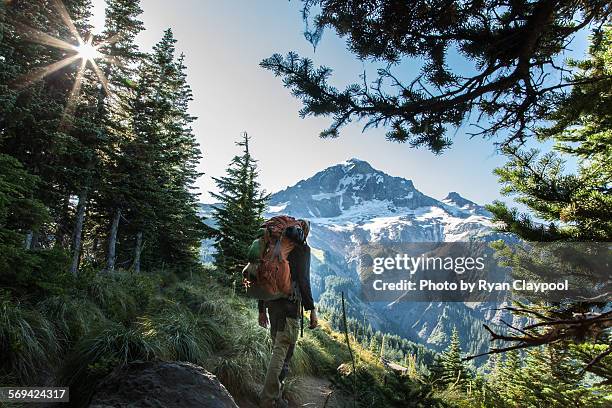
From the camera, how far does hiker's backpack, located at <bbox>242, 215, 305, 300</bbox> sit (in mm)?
4484

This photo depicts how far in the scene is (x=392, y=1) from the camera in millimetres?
3066

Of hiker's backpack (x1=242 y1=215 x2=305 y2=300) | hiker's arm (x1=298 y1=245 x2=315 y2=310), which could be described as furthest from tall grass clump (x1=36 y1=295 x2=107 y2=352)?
hiker's arm (x1=298 y1=245 x2=315 y2=310)

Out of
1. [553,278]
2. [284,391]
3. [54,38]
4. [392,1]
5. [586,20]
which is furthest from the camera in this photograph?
[54,38]

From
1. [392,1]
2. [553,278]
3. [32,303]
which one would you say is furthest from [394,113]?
[32,303]

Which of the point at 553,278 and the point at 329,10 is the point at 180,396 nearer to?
the point at 329,10

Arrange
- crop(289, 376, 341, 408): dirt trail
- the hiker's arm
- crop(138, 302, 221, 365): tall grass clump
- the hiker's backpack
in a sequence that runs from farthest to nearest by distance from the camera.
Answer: crop(289, 376, 341, 408): dirt trail, crop(138, 302, 221, 365): tall grass clump, the hiker's arm, the hiker's backpack

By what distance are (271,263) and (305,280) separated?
587 mm

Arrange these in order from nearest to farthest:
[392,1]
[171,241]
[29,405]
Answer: [392,1], [29,405], [171,241]

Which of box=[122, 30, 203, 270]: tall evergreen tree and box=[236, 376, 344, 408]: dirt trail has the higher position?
box=[122, 30, 203, 270]: tall evergreen tree

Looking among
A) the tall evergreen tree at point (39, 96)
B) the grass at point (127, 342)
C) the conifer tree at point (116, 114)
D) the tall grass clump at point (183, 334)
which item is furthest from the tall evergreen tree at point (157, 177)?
the tall grass clump at point (183, 334)

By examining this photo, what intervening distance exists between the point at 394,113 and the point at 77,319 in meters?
5.92

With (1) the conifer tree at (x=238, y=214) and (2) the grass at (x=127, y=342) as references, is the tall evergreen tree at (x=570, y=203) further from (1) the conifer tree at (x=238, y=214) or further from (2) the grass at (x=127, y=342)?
(1) the conifer tree at (x=238, y=214)

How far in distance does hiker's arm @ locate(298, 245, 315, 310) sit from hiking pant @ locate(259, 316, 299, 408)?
10.7 inches

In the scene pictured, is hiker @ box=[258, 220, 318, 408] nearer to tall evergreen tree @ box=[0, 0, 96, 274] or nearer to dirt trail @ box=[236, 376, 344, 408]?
dirt trail @ box=[236, 376, 344, 408]
